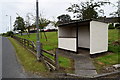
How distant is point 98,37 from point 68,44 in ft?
8.06

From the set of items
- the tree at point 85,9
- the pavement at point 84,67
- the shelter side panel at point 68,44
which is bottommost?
the pavement at point 84,67

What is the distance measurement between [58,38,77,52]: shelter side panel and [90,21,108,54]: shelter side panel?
4.67 feet

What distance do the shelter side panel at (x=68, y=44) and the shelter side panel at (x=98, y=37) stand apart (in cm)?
142

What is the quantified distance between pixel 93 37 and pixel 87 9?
1356 centimetres

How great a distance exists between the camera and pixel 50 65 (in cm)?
498

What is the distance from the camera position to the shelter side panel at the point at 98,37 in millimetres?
7289

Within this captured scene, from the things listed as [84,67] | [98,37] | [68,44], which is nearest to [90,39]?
[98,37]

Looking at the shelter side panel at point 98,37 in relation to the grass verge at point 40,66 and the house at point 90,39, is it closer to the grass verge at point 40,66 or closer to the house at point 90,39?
the house at point 90,39

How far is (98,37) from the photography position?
25.2 ft

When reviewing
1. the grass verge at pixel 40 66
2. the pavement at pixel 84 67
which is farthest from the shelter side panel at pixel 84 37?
the grass verge at pixel 40 66

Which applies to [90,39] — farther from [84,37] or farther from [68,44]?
[84,37]

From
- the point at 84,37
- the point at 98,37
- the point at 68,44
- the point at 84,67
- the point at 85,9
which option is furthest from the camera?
the point at 85,9

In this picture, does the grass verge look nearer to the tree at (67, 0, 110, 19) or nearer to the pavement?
the pavement

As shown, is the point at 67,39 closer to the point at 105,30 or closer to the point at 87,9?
the point at 105,30
